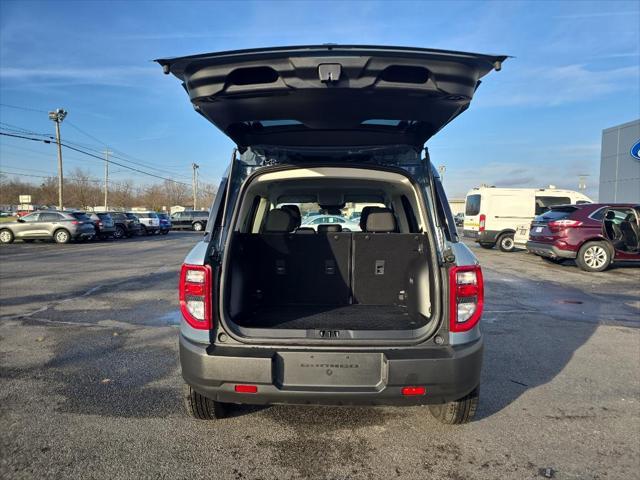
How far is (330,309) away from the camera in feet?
11.6

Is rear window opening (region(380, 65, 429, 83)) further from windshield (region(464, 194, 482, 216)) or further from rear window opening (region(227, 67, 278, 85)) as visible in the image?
windshield (region(464, 194, 482, 216))

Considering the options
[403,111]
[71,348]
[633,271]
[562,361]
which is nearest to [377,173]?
[403,111]

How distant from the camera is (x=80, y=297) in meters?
7.41

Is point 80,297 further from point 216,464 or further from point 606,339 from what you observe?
point 606,339

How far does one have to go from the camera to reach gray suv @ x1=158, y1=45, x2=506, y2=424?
2305 millimetres

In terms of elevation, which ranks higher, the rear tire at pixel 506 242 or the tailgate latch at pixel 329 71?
the tailgate latch at pixel 329 71

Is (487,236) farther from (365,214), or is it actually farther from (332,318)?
(332,318)

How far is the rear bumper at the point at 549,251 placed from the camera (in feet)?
35.8

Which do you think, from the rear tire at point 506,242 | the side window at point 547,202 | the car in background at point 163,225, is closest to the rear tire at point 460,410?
the rear tire at point 506,242

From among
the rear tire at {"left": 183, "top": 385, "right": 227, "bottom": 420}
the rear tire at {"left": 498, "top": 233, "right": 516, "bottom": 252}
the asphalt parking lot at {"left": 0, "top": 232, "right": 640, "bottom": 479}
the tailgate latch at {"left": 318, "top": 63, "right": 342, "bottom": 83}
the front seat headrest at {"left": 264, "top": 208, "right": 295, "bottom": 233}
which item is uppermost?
the tailgate latch at {"left": 318, "top": 63, "right": 342, "bottom": 83}

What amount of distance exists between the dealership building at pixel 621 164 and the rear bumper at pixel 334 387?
24.8 m

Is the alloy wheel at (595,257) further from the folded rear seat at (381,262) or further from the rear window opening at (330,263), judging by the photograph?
the folded rear seat at (381,262)

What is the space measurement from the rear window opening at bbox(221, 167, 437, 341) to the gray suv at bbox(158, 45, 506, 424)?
0.11 ft

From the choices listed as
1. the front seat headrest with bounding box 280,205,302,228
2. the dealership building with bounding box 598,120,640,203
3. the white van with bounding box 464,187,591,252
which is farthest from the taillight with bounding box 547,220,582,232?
the dealership building with bounding box 598,120,640,203
